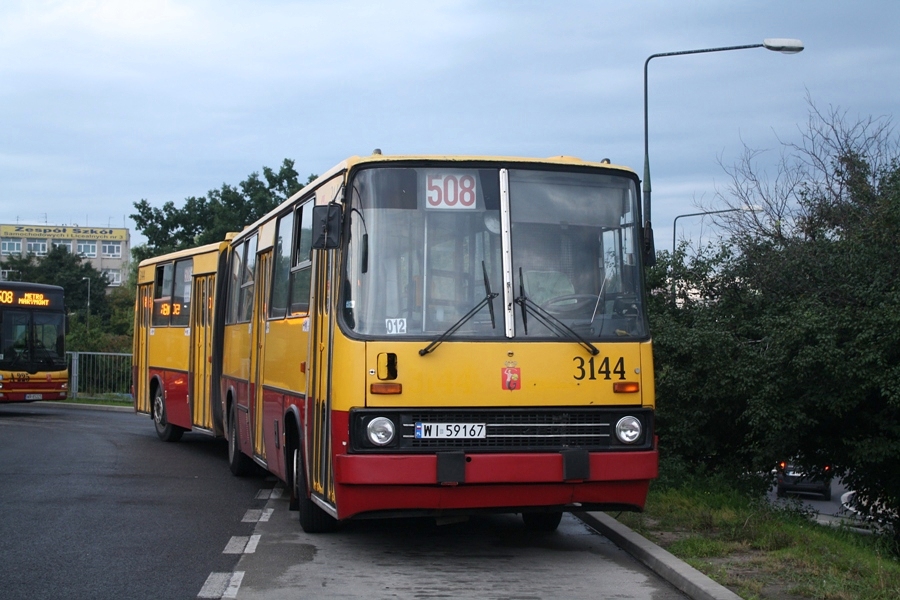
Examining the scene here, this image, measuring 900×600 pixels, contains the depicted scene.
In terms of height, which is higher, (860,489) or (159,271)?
(159,271)

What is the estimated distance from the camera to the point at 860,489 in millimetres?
17172

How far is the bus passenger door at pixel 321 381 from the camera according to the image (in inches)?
347

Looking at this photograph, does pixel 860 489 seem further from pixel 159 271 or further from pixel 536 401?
pixel 159 271

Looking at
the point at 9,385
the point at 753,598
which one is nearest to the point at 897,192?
the point at 753,598

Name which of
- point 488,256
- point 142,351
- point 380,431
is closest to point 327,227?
point 488,256

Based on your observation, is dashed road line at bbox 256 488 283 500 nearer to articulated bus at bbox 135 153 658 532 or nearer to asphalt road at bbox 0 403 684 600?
asphalt road at bbox 0 403 684 600

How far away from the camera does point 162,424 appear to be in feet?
65.8

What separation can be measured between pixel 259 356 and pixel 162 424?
8191 millimetres

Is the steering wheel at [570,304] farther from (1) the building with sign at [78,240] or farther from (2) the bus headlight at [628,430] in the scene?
(1) the building with sign at [78,240]

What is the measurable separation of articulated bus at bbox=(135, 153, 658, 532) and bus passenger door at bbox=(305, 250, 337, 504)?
0.02m

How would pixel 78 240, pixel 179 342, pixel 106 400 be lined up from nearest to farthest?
pixel 179 342, pixel 106 400, pixel 78 240

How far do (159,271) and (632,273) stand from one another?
13.2 metres

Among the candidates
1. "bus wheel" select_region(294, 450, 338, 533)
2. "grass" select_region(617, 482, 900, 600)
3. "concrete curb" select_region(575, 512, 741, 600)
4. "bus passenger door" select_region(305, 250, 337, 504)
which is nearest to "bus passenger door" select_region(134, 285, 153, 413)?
"bus wheel" select_region(294, 450, 338, 533)

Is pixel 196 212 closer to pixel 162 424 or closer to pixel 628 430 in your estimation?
pixel 162 424
